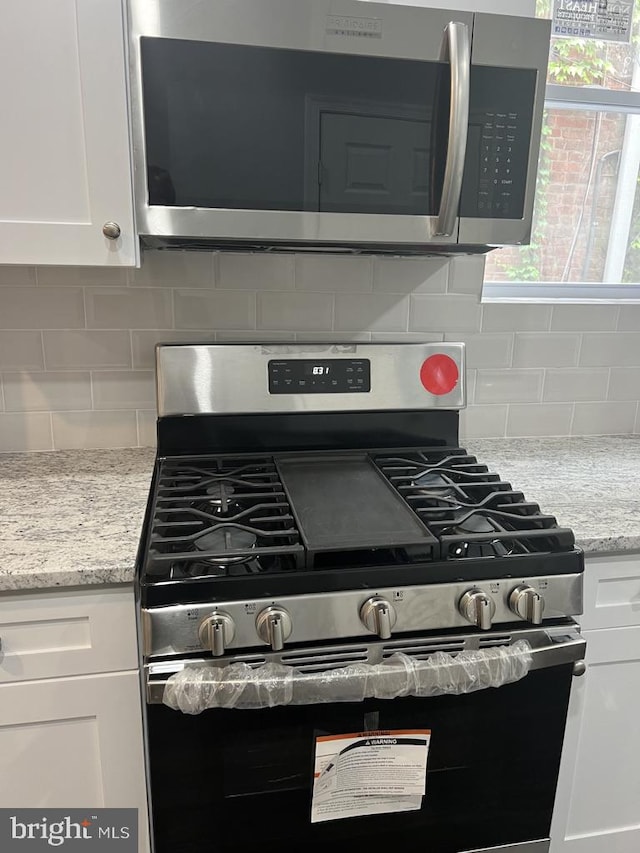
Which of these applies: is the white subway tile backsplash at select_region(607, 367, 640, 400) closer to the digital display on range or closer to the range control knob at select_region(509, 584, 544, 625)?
the digital display on range

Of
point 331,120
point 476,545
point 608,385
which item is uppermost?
point 331,120

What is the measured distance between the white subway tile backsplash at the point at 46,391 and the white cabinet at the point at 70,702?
66cm

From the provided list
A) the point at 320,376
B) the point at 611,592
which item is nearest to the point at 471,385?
the point at 320,376

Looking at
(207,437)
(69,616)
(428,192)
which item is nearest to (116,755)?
(69,616)

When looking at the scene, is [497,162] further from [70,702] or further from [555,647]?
[70,702]

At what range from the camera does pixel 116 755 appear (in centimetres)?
108

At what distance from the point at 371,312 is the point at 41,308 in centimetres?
80

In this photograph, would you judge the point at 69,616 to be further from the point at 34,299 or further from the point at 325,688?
the point at 34,299

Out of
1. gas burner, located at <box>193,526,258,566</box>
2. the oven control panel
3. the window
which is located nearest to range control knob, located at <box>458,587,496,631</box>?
the oven control panel

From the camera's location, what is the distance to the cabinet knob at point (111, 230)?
1.13 meters

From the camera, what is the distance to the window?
169 centimetres

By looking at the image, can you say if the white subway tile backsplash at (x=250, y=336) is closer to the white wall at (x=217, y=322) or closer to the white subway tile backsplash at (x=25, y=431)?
Answer: the white wall at (x=217, y=322)

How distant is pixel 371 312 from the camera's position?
1.61 metres

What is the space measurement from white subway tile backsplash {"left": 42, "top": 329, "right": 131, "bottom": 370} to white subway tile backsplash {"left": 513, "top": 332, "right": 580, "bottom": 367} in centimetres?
105
